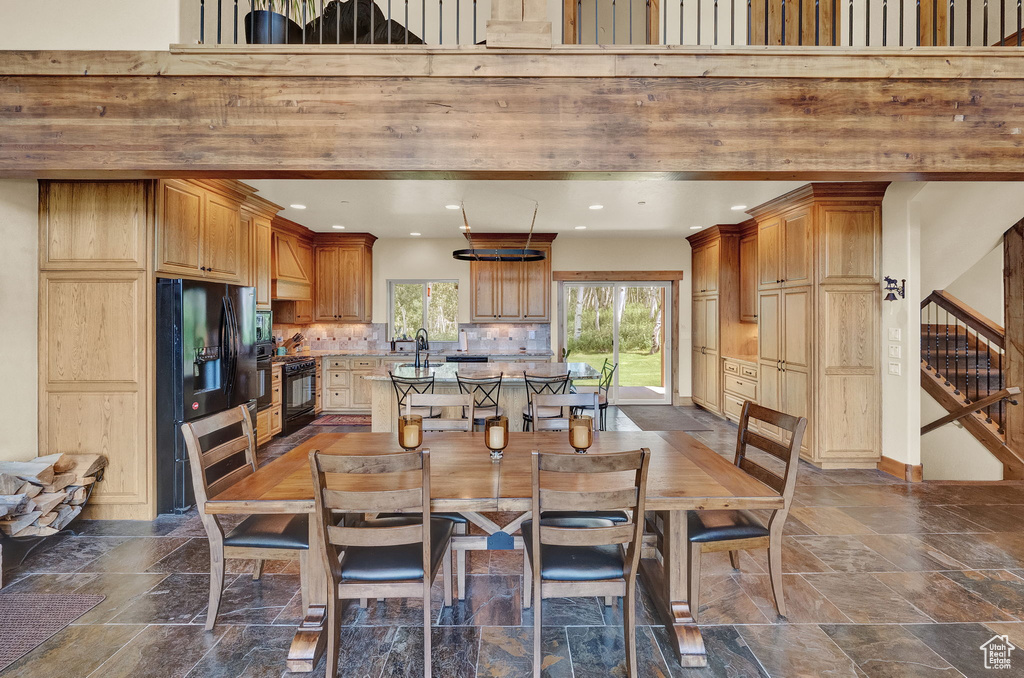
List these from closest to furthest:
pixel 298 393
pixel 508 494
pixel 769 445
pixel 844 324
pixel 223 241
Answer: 1. pixel 508 494
2. pixel 769 445
3. pixel 223 241
4. pixel 844 324
5. pixel 298 393

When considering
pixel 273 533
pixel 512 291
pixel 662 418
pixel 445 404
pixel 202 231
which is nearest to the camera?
pixel 273 533

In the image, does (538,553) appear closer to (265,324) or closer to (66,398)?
(66,398)

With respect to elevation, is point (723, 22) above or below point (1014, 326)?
above

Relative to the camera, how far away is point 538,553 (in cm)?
173

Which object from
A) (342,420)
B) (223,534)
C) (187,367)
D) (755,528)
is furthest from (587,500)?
(342,420)

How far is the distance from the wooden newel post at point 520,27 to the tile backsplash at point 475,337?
5255 millimetres

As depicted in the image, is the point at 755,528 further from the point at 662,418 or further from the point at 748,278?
the point at 748,278

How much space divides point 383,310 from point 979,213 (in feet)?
22.7

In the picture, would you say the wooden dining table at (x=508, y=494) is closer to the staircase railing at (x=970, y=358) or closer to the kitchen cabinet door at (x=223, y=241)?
the kitchen cabinet door at (x=223, y=241)

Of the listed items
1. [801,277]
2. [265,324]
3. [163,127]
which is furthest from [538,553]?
[265,324]

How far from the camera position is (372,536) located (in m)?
1.72

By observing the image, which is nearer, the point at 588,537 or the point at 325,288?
the point at 588,537

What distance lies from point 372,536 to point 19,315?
3.12 m

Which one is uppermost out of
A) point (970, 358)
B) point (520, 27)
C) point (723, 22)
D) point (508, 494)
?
point (723, 22)
